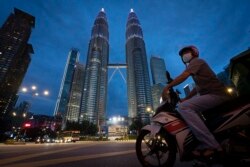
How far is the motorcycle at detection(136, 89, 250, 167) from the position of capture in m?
2.11

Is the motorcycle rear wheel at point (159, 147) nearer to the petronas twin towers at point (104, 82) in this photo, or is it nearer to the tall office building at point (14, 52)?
the tall office building at point (14, 52)

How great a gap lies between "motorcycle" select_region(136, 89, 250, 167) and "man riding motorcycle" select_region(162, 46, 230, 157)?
0.33ft

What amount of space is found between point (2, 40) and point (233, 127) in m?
163

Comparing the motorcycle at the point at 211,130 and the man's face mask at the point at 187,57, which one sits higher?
the man's face mask at the point at 187,57

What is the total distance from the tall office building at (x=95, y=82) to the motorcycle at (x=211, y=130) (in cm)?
12731

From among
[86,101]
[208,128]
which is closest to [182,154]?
[208,128]

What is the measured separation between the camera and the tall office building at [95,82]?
5613 inches

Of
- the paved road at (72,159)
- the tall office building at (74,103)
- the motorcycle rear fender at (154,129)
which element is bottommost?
the paved road at (72,159)

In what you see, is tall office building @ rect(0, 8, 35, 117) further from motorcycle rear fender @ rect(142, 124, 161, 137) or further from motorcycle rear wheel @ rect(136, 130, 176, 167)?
motorcycle rear fender @ rect(142, 124, 161, 137)

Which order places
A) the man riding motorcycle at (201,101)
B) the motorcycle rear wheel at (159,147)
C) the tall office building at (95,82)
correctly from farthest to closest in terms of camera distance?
the tall office building at (95,82)
the motorcycle rear wheel at (159,147)
the man riding motorcycle at (201,101)

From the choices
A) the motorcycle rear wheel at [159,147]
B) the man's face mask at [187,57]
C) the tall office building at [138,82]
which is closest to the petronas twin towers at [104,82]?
the tall office building at [138,82]

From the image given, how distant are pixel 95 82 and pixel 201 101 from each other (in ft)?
493

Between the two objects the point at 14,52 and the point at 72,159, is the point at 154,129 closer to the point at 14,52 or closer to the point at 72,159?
the point at 72,159

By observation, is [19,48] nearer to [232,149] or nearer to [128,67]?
[128,67]
